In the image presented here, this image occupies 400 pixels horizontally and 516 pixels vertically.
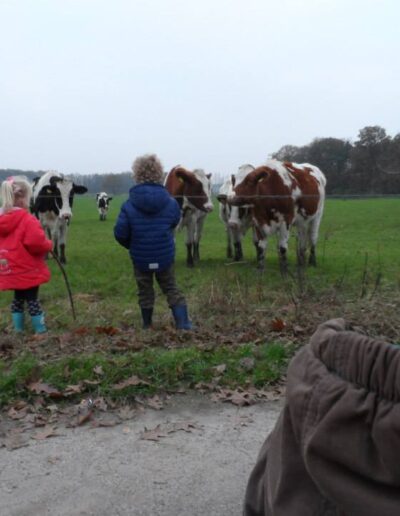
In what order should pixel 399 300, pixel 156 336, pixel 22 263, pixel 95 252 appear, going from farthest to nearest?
pixel 95 252, pixel 399 300, pixel 22 263, pixel 156 336

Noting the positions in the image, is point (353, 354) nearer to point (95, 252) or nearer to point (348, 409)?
point (348, 409)

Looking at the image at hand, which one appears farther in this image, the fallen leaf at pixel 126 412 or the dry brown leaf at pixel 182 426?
the fallen leaf at pixel 126 412

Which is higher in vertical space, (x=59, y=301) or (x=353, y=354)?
(x=353, y=354)

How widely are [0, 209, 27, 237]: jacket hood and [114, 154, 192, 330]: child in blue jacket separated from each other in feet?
3.66

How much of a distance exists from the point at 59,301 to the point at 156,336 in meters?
4.02

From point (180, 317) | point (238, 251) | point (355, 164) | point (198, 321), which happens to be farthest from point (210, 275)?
point (355, 164)

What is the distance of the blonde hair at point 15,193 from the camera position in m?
7.04

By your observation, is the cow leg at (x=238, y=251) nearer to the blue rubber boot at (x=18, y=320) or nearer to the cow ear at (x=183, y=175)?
the cow ear at (x=183, y=175)

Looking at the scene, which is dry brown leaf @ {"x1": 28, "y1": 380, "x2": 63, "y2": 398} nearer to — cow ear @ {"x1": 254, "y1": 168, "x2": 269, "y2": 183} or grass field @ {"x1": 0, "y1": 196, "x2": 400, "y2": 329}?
grass field @ {"x1": 0, "y1": 196, "x2": 400, "y2": 329}

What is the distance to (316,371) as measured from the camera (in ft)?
4.79

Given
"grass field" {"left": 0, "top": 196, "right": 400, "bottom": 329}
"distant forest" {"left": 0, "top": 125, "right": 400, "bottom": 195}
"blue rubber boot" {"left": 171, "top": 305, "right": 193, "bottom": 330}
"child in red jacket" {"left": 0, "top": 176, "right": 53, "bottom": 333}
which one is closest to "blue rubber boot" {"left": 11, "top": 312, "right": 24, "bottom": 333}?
"child in red jacket" {"left": 0, "top": 176, "right": 53, "bottom": 333}

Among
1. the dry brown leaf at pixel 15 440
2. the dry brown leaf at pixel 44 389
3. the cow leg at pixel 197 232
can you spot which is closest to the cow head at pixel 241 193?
the cow leg at pixel 197 232

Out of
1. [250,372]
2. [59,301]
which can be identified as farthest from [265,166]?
[250,372]

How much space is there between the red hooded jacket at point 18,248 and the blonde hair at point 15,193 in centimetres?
11
